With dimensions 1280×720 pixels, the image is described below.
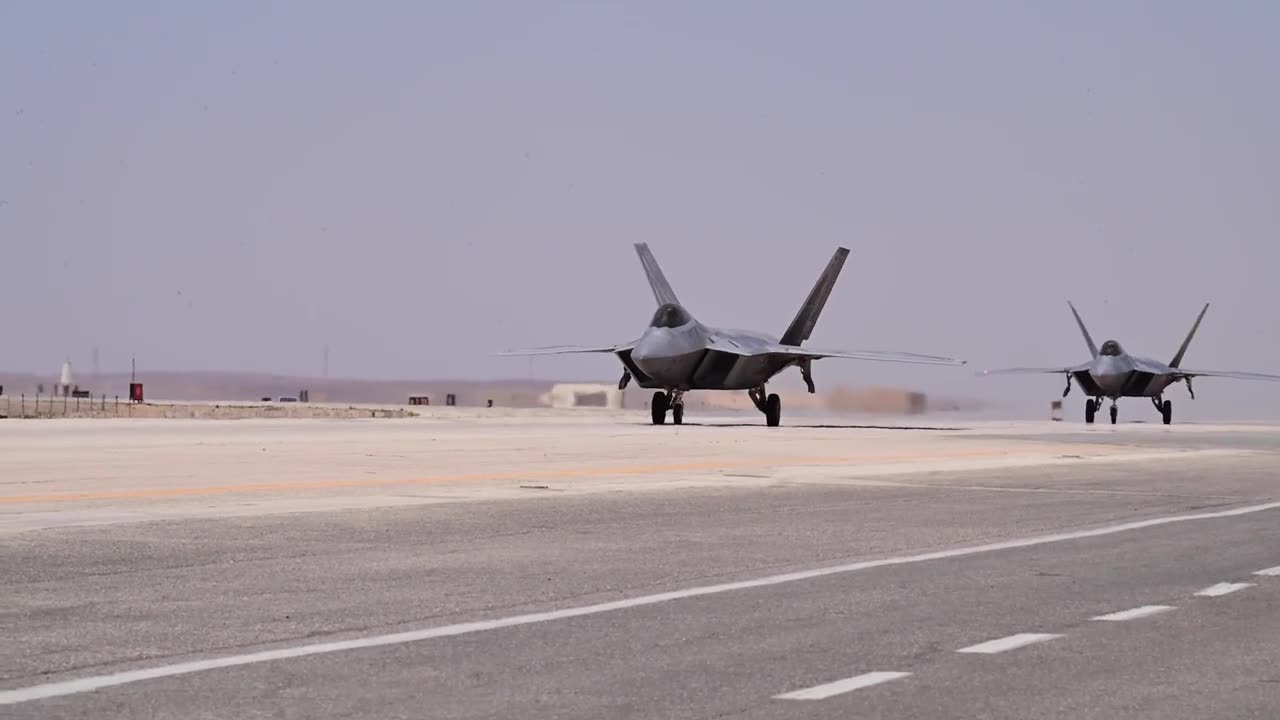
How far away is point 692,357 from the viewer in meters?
58.6

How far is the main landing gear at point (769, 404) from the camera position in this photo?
Answer: 63.2 meters

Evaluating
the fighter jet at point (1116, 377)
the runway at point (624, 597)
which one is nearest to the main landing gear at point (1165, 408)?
the fighter jet at point (1116, 377)

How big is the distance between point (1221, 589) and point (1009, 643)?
3.54m

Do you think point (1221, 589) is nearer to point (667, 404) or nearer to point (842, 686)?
point (842, 686)

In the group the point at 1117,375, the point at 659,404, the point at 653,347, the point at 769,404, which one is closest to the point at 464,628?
the point at 653,347

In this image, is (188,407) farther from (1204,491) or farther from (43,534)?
(43,534)

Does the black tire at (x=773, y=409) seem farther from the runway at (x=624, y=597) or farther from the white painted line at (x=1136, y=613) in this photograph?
the white painted line at (x=1136, y=613)

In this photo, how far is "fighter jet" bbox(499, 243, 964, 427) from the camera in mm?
57750

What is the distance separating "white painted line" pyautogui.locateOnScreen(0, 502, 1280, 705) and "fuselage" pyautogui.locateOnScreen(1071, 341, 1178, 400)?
66540 mm

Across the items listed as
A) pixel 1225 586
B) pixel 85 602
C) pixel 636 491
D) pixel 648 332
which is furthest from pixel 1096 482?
pixel 648 332

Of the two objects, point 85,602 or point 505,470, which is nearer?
point 85,602

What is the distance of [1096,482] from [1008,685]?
811 inches

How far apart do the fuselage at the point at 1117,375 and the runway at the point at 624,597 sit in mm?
55987

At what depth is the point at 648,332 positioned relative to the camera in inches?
2299
